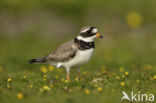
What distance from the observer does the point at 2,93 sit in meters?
9.41

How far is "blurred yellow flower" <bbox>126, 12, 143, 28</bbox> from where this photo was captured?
2502cm

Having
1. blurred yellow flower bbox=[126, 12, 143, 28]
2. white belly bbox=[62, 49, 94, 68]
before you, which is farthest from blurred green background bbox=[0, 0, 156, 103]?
white belly bbox=[62, 49, 94, 68]

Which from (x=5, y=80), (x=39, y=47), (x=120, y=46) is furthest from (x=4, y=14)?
(x=5, y=80)

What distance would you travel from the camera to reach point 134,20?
25.0 metres

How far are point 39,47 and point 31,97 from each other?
50.1 feet

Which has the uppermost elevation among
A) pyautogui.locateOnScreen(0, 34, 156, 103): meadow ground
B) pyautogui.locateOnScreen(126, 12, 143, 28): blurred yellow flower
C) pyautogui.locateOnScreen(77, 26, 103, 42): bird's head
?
pyautogui.locateOnScreen(126, 12, 143, 28): blurred yellow flower

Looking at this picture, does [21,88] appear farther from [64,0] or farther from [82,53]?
[64,0]

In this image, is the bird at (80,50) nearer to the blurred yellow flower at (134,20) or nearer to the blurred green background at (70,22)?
the blurred green background at (70,22)

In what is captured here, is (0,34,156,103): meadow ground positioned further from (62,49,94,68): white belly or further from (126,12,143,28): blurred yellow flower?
(126,12,143,28): blurred yellow flower

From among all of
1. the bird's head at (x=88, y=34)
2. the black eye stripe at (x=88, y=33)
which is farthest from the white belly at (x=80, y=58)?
the black eye stripe at (x=88, y=33)

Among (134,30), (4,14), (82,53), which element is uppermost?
(4,14)

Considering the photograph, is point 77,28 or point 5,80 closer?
point 5,80

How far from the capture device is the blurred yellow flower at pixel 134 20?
2502cm

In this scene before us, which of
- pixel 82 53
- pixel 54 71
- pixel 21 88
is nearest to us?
pixel 21 88
